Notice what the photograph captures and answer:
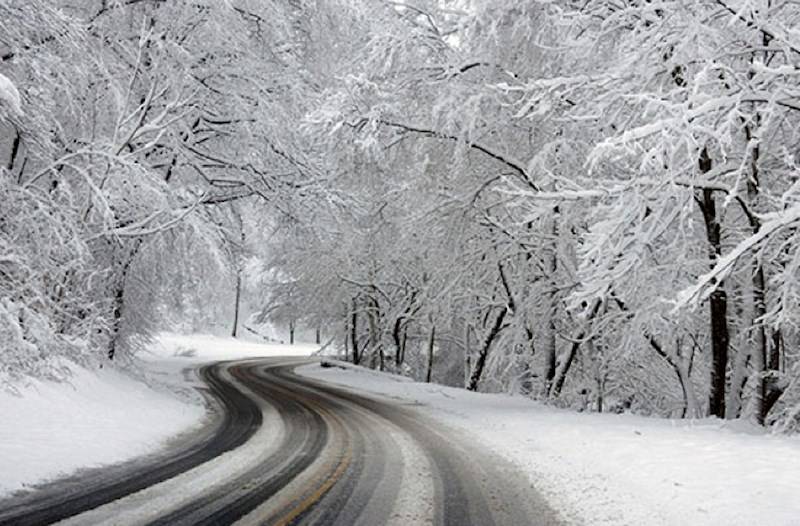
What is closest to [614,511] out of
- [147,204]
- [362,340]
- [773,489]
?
[773,489]

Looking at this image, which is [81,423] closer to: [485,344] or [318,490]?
[318,490]

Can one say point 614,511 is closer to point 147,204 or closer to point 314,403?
point 147,204

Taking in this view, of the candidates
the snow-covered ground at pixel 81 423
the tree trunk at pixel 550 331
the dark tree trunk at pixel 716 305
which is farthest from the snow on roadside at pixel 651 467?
the snow-covered ground at pixel 81 423

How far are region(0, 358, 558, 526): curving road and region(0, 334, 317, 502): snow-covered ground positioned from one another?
413 millimetres

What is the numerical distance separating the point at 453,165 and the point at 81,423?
9.43m

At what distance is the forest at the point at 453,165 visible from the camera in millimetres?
8125

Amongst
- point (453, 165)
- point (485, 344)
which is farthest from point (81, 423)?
point (485, 344)

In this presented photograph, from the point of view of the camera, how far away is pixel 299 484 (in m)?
8.33

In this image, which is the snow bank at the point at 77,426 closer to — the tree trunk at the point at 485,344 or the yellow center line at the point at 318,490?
the yellow center line at the point at 318,490

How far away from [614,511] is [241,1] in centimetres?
1342

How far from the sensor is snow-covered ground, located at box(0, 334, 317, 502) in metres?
8.10

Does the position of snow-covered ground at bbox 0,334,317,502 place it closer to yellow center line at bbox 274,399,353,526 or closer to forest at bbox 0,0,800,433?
forest at bbox 0,0,800,433

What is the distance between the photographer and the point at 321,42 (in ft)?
56.6

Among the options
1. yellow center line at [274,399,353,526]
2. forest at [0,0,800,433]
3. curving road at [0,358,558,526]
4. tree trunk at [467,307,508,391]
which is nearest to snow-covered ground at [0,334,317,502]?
curving road at [0,358,558,526]
